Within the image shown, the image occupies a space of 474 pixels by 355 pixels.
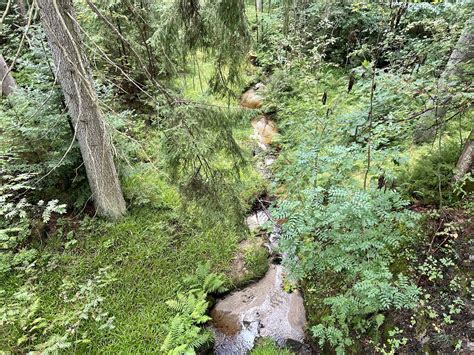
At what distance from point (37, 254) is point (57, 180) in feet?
3.73

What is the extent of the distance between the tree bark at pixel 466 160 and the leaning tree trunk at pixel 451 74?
1.16ft

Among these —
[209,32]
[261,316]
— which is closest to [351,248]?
[261,316]

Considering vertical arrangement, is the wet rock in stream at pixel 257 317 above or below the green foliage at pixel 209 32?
below

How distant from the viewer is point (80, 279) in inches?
166

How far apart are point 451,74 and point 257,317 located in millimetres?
4095

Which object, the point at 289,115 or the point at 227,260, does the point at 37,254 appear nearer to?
the point at 227,260

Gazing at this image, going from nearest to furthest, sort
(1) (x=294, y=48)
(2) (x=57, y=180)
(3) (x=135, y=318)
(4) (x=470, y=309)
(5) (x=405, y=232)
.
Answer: (4) (x=470, y=309), (5) (x=405, y=232), (3) (x=135, y=318), (2) (x=57, y=180), (1) (x=294, y=48)

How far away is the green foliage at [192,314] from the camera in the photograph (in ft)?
11.7

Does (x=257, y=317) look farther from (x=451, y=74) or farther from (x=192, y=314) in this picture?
(x=451, y=74)

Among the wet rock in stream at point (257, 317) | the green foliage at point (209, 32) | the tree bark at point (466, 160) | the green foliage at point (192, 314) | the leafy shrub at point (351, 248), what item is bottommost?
the wet rock in stream at point (257, 317)

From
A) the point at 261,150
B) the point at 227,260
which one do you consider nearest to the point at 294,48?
the point at 261,150

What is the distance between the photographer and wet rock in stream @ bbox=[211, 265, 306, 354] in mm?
3945

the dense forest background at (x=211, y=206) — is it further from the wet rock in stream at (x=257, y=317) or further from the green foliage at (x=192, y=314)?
the wet rock in stream at (x=257, y=317)

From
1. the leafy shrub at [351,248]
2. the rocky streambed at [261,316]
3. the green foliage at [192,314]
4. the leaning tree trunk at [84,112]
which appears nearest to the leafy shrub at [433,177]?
the leafy shrub at [351,248]
